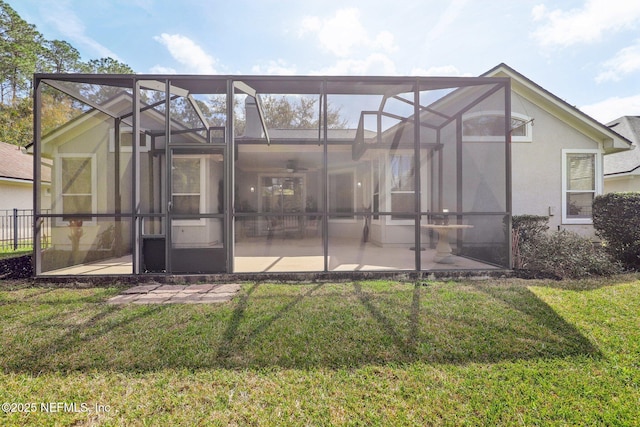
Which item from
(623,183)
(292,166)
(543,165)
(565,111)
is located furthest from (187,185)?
(623,183)

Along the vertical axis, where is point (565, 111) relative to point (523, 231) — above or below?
above

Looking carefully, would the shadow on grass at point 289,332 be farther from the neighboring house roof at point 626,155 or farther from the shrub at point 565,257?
the neighboring house roof at point 626,155

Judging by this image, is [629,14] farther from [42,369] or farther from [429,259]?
[42,369]

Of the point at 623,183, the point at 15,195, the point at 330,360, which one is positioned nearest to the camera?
the point at 330,360

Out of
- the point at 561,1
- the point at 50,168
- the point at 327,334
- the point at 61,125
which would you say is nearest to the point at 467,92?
the point at 561,1

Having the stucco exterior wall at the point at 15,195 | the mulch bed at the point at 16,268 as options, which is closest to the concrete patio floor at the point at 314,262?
the mulch bed at the point at 16,268

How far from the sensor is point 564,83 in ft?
28.5

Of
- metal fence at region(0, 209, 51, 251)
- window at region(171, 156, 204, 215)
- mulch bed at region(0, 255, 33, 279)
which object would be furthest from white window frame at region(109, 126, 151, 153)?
Answer: metal fence at region(0, 209, 51, 251)

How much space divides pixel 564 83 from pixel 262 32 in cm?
948

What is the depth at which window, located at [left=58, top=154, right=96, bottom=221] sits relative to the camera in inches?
227

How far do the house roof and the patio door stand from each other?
7559 millimetres

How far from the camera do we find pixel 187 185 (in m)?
5.31

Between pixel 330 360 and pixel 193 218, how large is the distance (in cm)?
343

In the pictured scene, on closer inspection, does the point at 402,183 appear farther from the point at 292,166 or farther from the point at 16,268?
the point at 16,268
